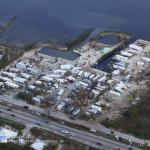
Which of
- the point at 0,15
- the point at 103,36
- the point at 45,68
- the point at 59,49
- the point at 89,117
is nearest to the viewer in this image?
the point at 89,117

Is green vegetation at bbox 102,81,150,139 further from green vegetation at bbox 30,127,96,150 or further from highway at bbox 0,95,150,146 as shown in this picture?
green vegetation at bbox 30,127,96,150

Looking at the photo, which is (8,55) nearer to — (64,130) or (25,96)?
(25,96)

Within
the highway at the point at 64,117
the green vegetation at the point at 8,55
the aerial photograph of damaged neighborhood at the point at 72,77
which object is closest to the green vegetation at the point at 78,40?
the aerial photograph of damaged neighborhood at the point at 72,77

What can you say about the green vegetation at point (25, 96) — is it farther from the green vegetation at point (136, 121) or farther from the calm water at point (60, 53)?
the calm water at point (60, 53)

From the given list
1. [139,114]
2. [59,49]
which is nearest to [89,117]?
[139,114]

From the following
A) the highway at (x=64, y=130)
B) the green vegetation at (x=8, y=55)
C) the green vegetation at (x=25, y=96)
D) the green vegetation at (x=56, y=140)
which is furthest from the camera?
the green vegetation at (x=8, y=55)

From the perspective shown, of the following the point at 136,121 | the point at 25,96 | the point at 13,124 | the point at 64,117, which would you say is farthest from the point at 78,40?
the point at 13,124

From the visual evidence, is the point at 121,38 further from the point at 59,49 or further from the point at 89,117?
the point at 89,117

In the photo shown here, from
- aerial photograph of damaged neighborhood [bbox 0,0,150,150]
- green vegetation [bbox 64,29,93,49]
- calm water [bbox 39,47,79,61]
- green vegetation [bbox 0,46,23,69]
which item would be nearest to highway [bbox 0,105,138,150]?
aerial photograph of damaged neighborhood [bbox 0,0,150,150]
